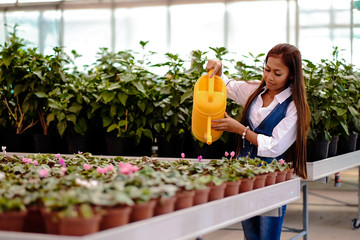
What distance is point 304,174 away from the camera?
7.56 feet

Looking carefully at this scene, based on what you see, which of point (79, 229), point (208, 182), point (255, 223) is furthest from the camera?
point (255, 223)

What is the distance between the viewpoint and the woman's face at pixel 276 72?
2246 mm

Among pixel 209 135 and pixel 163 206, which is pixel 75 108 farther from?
pixel 163 206

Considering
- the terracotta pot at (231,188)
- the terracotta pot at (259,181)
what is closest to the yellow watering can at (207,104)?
the terracotta pot at (259,181)

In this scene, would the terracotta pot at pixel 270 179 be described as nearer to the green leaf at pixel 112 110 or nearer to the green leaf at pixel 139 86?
the green leaf at pixel 139 86

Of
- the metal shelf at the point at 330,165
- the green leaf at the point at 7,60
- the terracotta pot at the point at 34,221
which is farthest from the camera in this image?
the green leaf at the point at 7,60

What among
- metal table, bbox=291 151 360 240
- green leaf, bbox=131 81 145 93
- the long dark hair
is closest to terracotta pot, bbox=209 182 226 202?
the long dark hair

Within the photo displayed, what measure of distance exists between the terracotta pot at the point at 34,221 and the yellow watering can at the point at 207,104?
3.47 ft

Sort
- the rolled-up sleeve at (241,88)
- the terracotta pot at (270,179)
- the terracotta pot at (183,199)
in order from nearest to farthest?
the terracotta pot at (183,199), the terracotta pot at (270,179), the rolled-up sleeve at (241,88)

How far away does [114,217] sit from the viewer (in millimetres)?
1111

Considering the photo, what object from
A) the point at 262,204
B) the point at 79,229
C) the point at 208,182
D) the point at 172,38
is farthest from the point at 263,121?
the point at 172,38

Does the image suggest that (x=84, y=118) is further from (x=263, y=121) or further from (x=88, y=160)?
(x=263, y=121)

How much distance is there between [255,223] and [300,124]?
1.61 ft

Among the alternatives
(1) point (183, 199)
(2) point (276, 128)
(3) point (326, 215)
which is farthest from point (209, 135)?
(3) point (326, 215)
